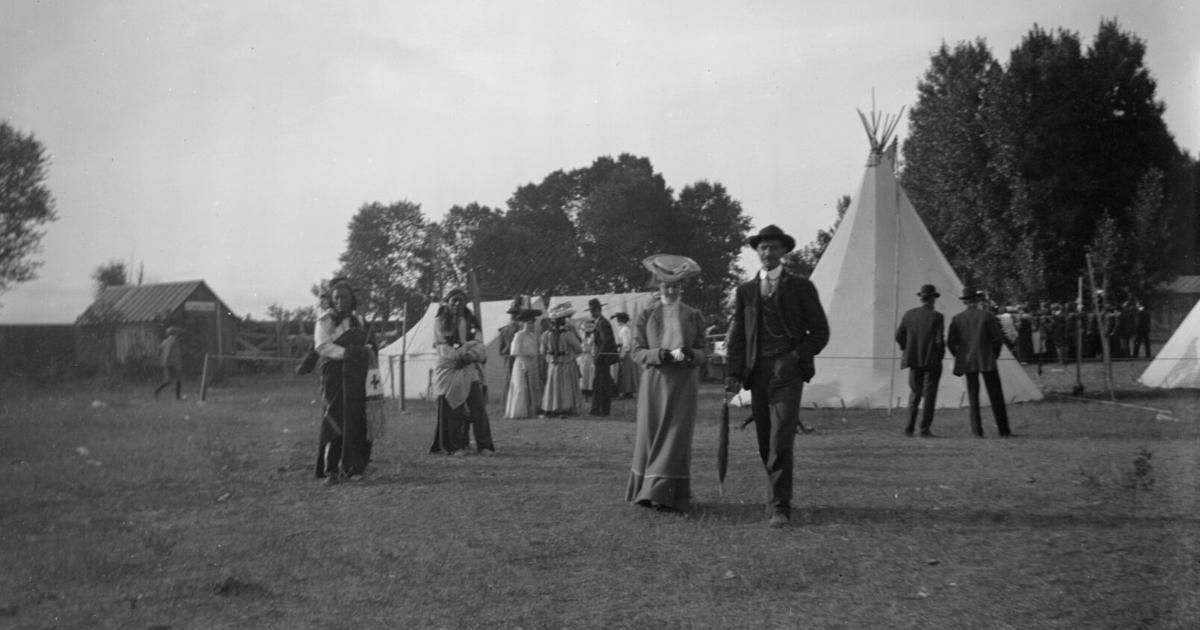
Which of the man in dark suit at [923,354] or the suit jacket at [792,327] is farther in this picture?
the man in dark suit at [923,354]

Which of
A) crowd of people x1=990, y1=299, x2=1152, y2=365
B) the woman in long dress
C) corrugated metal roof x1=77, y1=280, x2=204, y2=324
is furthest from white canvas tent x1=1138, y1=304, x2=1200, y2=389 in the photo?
corrugated metal roof x1=77, y1=280, x2=204, y2=324

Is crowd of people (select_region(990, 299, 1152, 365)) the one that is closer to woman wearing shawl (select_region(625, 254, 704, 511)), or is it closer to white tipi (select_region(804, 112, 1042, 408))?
white tipi (select_region(804, 112, 1042, 408))

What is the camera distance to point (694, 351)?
7285 mm

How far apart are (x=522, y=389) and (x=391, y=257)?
170 inches

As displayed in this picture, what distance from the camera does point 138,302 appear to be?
17.2 metres

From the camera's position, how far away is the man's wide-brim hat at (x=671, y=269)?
748 centimetres

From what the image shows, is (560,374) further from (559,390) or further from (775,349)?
(775,349)

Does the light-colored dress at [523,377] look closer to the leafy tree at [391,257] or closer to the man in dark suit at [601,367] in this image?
the man in dark suit at [601,367]

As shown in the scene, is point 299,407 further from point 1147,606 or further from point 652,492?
point 1147,606

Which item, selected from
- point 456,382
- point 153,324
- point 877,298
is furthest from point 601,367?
point 153,324

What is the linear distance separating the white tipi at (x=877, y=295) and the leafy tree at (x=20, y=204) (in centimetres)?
1118

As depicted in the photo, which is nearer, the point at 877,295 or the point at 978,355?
the point at 978,355

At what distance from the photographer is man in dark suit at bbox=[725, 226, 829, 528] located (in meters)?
6.66

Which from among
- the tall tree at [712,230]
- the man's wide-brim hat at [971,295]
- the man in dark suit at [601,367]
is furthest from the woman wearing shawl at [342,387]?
the tall tree at [712,230]
